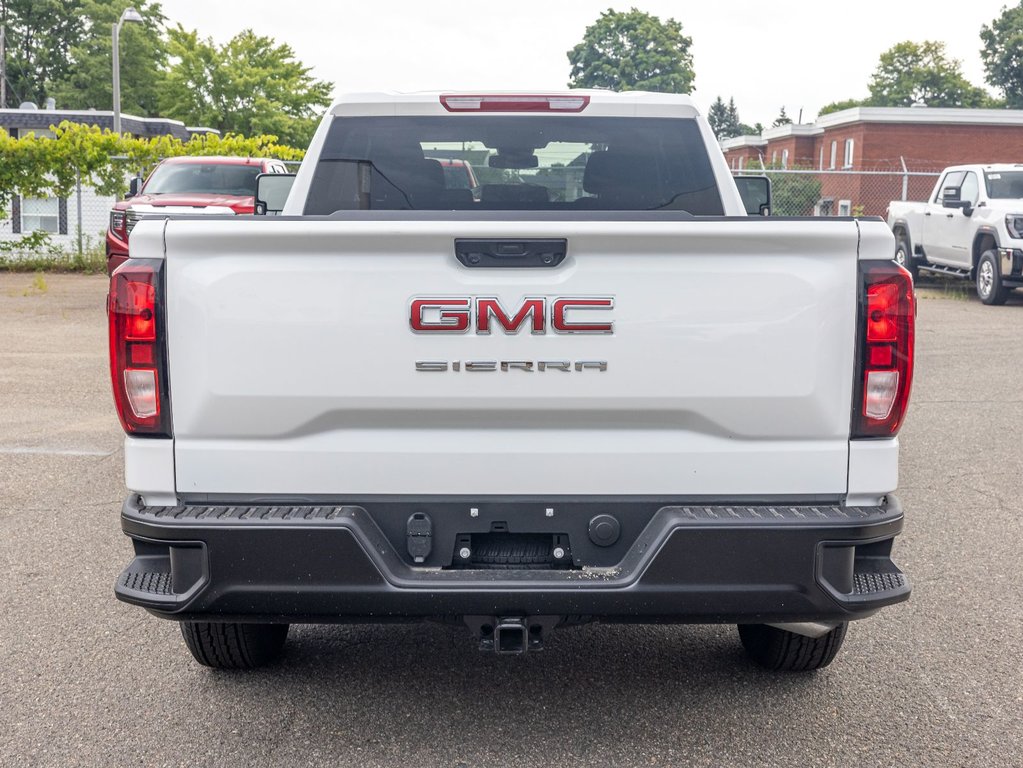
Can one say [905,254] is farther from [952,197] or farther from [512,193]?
[512,193]

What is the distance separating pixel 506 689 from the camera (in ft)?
13.4

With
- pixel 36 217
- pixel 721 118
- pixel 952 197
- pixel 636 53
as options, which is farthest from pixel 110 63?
pixel 721 118

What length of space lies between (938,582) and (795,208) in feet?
99.6

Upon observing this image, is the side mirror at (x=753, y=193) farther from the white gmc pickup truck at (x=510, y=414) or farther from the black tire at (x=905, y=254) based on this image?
A: the black tire at (x=905, y=254)

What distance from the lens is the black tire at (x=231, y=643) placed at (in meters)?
3.97

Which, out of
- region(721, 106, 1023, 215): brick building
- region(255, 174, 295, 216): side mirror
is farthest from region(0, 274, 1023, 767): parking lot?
region(721, 106, 1023, 215): brick building

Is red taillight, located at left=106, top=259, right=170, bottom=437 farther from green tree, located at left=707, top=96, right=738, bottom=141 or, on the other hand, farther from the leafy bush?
green tree, located at left=707, top=96, right=738, bottom=141

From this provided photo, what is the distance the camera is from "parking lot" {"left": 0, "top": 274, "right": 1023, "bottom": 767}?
361cm

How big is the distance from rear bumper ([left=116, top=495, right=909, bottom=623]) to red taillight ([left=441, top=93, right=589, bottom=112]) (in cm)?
216

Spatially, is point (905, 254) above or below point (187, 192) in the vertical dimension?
below

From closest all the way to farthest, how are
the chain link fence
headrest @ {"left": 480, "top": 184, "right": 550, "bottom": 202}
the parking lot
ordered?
the parking lot
headrest @ {"left": 480, "top": 184, "right": 550, "bottom": 202}
the chain link fence

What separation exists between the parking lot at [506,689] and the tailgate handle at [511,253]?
57.4 inches

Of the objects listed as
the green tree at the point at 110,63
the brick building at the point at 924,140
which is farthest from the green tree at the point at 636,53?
the brick building at the point at 924,140

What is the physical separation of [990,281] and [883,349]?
15842 mm
